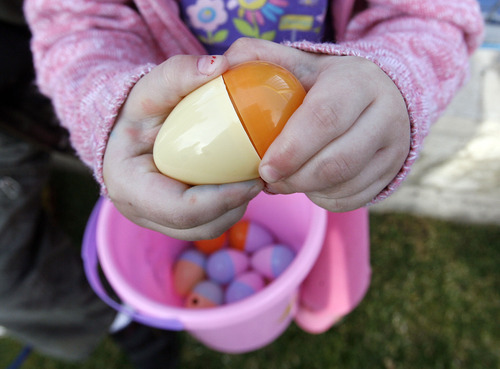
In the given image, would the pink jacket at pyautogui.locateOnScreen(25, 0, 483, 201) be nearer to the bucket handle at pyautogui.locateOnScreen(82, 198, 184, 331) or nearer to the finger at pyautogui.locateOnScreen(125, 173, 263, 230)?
the finger at pyautogui.locateOnScreen(125, 173, 263, 230)

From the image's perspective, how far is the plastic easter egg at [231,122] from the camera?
0.47m

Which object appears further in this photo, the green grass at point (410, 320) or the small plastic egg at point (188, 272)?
the green grass at point (410, 320)

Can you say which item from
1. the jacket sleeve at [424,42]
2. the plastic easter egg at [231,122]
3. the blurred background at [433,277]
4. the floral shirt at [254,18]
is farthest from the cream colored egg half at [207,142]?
the blurred background at [433,277]

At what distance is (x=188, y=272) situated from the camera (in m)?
1.12

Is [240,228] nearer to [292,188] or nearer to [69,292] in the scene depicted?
[69,292]

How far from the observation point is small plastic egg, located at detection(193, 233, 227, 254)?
1153 mm

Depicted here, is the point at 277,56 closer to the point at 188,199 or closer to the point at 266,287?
the point at 188,199

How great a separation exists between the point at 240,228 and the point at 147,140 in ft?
2.03

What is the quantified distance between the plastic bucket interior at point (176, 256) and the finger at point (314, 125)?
399 millimetres

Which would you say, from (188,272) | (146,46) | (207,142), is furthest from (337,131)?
(188,272)

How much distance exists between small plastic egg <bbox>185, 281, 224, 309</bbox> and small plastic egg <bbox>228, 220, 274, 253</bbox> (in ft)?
0.45

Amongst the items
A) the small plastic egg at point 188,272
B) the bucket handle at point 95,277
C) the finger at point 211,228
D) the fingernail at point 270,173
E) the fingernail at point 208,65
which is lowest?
the small plastic egg at point 188,272

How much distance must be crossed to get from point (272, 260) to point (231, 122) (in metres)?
0.67

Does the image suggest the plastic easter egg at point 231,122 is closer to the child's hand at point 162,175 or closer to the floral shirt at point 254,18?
the child's hand at point 162,175
